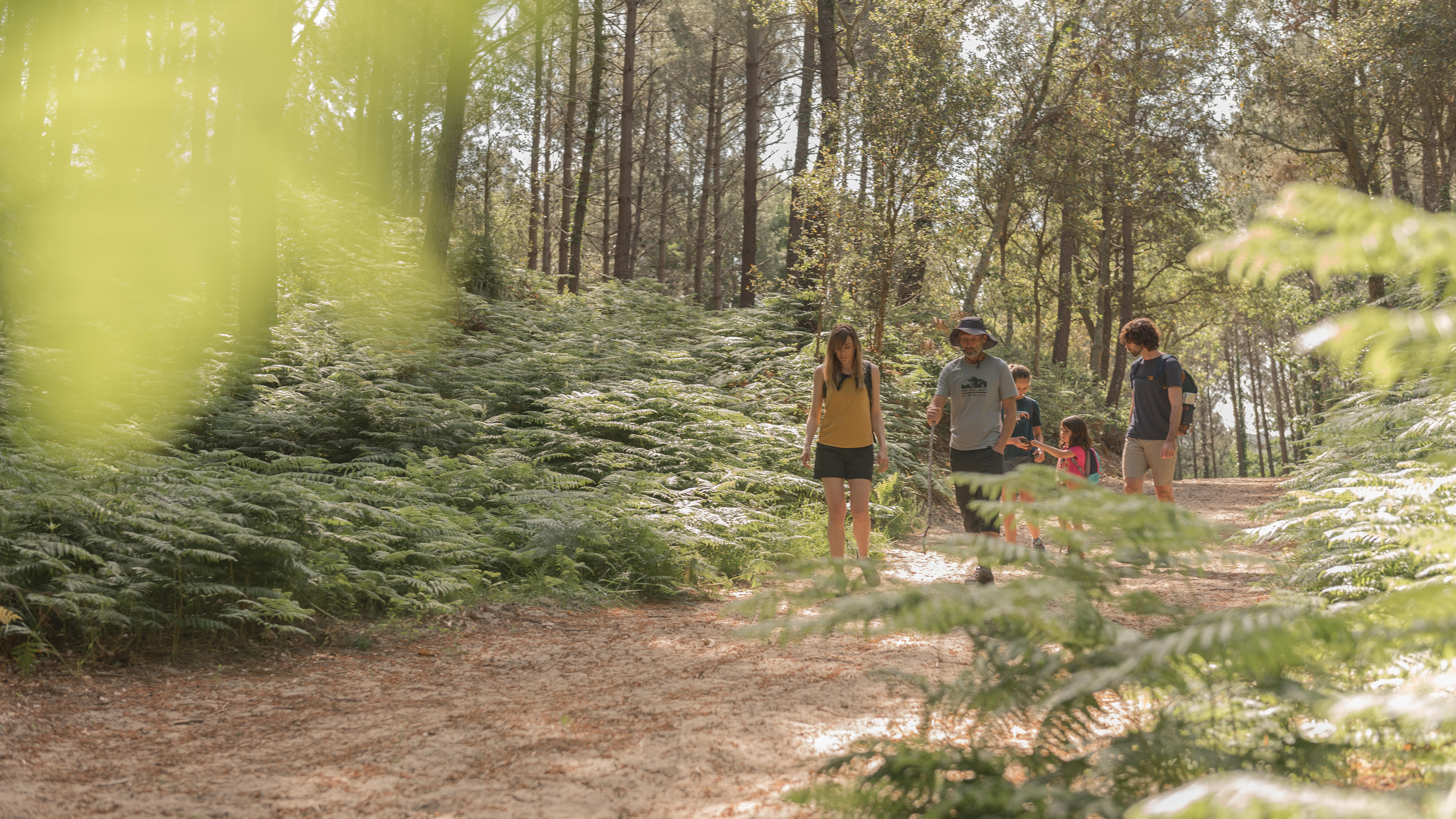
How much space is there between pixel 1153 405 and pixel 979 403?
6.26 ft

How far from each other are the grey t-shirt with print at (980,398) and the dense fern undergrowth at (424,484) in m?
2.16

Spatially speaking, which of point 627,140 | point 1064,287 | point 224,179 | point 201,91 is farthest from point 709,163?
point 224,179

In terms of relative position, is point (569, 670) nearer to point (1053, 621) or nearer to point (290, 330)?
point (1053, 621)

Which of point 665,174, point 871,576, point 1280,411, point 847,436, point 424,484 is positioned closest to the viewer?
point 871,576

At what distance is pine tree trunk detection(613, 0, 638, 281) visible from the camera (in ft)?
69.5

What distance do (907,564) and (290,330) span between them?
371 inches

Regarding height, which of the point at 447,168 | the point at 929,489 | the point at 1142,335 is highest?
the point at 447,168

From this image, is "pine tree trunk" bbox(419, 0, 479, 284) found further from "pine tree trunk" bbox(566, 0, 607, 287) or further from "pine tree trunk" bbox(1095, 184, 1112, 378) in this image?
"pine tree trunk" bbox(1095, 184, 1112, 378)

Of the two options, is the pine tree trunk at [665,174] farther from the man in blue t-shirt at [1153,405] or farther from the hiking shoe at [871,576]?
the hiking shoe at [871,576]

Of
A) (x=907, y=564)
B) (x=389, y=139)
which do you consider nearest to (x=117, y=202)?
(x=389, y=139)

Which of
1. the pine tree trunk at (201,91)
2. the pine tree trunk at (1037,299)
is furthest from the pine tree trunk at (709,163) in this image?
the pine tree trunk at (201,91)

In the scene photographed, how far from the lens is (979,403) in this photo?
6492 millimetres

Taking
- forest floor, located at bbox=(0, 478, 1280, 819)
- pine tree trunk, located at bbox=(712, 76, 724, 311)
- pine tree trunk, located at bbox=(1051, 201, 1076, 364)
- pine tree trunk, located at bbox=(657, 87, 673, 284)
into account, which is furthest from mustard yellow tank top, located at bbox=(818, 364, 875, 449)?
pine tree trunk, located at bbox=(657, 87, 673, 284)

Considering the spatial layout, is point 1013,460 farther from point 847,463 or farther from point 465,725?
point 465,725
